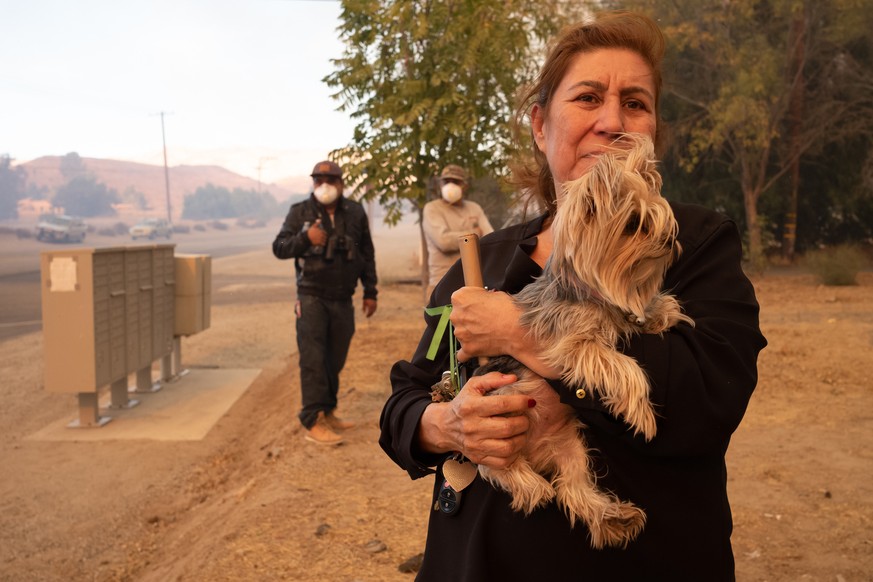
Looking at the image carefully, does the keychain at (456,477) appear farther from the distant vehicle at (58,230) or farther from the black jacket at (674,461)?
the distant vehicle at (58,230)

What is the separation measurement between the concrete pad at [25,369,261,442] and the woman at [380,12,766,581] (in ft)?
26.2

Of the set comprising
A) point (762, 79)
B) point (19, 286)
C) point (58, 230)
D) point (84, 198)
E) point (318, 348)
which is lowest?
point (19, 286)

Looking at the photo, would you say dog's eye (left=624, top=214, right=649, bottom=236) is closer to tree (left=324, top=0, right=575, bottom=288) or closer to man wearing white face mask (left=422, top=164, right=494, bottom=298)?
man wearing white face mask (left=422, top=164, right=494, bottom=298)

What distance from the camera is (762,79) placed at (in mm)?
22016

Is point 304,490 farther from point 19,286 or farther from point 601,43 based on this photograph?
point 19,286

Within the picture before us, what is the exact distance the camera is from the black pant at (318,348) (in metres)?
8.23

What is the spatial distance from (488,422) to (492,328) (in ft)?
0.71

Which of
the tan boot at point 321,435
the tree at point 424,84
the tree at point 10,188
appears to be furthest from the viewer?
the tree at point 10,188

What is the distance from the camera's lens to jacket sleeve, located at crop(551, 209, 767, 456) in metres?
1.71

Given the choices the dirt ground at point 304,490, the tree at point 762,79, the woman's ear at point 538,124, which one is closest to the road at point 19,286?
the dirt ground at point 304,490

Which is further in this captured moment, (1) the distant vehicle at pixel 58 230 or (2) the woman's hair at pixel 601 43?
(1) the distant vehicle at pixel 58 230

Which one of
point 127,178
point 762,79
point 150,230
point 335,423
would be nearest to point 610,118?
point 335,423

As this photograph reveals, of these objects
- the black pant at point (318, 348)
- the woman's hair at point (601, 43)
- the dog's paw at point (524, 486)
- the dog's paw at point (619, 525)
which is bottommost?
the black pant at point (318, 348)

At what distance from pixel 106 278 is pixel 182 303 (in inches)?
109
